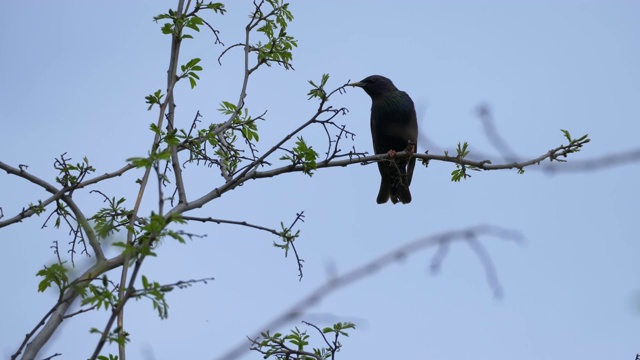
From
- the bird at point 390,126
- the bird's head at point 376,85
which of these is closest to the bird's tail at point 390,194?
the bird at point 390,126

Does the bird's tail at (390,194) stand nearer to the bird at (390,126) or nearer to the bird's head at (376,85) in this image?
the bird at (390,126)

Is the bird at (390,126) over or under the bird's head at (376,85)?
under

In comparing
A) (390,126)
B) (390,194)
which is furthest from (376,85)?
(390,194)

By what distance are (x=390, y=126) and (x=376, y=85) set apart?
80 cm

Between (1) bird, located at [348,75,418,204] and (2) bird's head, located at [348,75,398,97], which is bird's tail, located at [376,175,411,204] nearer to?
(1) bird, located at [348,75,418,204]

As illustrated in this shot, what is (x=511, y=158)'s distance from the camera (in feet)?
7.96

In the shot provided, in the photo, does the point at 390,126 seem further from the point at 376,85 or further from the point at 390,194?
the point at 376,85

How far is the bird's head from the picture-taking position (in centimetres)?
863

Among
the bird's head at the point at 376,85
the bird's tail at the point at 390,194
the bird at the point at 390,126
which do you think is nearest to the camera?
the bird at the point at 390,126

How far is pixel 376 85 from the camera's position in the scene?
8.69m

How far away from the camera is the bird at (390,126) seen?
7664 millimetres

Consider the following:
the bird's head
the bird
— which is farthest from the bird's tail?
the bird's head

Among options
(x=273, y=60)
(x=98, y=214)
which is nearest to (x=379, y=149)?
(x=273, y=60)

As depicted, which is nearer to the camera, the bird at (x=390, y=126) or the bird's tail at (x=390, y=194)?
the bird at (x=390, y=126)
